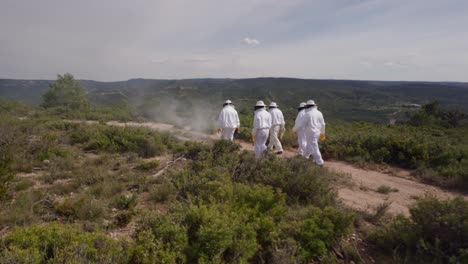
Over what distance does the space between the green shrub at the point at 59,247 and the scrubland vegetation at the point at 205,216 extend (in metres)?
0.01

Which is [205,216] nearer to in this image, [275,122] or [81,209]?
[81,209]

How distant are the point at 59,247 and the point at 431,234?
4.16 meters

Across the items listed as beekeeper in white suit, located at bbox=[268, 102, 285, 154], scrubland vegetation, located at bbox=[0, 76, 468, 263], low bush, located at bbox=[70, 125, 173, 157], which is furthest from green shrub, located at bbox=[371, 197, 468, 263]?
low bush, located at bbox=[70, 125, 173, 157]

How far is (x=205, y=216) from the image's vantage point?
9.64 feet

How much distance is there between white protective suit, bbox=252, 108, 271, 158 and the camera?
745 centimetres

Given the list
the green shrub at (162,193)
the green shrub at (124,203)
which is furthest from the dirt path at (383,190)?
the green shrub at (124,203)

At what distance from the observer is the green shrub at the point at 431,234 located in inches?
111

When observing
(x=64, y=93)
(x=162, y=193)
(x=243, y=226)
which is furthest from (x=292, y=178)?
(x=64, y=93)

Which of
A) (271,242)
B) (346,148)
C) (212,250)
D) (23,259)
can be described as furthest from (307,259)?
(346,148)

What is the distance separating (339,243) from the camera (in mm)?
3256

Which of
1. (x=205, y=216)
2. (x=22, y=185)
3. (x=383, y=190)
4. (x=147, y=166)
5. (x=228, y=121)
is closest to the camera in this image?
(x=205, y=216)

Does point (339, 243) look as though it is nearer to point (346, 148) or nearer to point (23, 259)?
point (23, 259)

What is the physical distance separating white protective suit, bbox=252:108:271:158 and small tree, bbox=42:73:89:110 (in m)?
25.7

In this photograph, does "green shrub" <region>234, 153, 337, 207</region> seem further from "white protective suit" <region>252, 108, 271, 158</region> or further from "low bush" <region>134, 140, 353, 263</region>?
"white protective suit" <region>252, 108, 271, 158</region>
